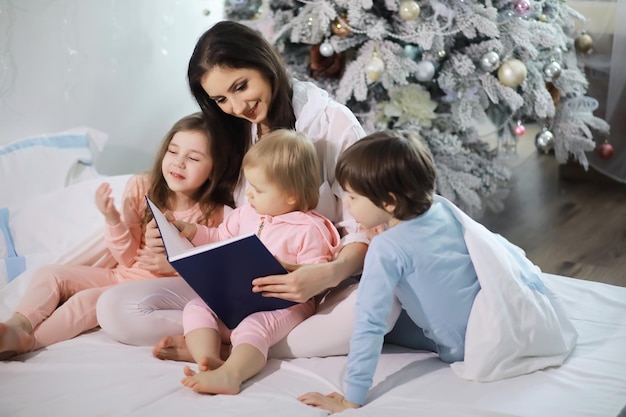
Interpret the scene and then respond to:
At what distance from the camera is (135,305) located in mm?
1711

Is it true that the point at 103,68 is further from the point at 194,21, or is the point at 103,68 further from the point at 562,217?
the point at 562,217

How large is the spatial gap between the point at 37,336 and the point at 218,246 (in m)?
0.51

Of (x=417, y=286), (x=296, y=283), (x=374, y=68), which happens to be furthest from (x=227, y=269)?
(x=374, y=68)

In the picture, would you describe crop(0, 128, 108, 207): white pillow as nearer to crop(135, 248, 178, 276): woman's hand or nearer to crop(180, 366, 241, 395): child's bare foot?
crop(135, 248, 178, 276): woman's hand

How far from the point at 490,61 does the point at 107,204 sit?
1.30 m

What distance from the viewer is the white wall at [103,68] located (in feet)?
8.29

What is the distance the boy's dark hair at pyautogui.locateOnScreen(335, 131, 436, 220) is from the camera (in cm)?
146

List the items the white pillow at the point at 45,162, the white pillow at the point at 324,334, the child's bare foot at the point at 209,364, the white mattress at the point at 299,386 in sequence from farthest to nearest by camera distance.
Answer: the white pillow at the point at 45,162, the white pillow at the point at 324,334, the child's bare foot at the point at 209,364, the white mattress at the point at 299,386

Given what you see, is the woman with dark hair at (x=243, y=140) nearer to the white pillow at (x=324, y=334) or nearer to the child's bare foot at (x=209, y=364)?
the white pillow at (x=324, y=334)

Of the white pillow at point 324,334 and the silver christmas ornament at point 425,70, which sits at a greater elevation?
the silver christmas ornament at point 425,70

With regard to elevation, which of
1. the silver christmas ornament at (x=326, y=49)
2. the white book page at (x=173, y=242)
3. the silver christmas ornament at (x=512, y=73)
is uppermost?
the silver christmas ornament at (x=326, y=49)

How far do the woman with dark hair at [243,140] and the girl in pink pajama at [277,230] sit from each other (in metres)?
0.06

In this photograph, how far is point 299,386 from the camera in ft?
5.05

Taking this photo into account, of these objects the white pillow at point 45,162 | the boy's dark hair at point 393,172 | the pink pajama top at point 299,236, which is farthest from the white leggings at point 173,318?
the white pillow at point 45,162
